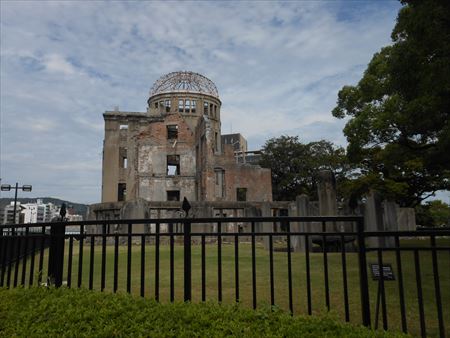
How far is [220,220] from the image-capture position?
4.11 meters

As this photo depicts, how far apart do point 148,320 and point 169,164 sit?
35.7 m

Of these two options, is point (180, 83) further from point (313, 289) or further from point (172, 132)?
point (313, 289)

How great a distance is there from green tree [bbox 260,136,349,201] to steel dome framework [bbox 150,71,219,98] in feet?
36.2

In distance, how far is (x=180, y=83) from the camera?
145 ft

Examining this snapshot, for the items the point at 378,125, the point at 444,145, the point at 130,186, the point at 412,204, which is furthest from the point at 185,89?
the point at 444,145

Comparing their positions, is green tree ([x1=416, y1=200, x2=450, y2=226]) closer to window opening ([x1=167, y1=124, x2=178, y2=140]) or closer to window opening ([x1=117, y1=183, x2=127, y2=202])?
window opening ([x1=167, y1=124, x2=178, y2=140])

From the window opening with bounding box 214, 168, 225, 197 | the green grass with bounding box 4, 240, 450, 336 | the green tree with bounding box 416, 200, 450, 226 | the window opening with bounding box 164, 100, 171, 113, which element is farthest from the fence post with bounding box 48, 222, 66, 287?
the window opening with bounding box 164, 100, 171, 113

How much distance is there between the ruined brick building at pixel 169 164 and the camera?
3459 cm

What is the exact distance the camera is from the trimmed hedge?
2904mm

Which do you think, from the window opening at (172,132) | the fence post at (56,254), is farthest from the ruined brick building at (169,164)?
the fence post at (56,254)

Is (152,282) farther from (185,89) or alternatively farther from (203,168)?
(185,89)

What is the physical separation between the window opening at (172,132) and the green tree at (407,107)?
18463 mm

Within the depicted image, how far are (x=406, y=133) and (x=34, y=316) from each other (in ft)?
52.2

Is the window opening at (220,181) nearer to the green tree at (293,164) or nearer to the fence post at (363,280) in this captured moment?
the green tree at (293,164)
